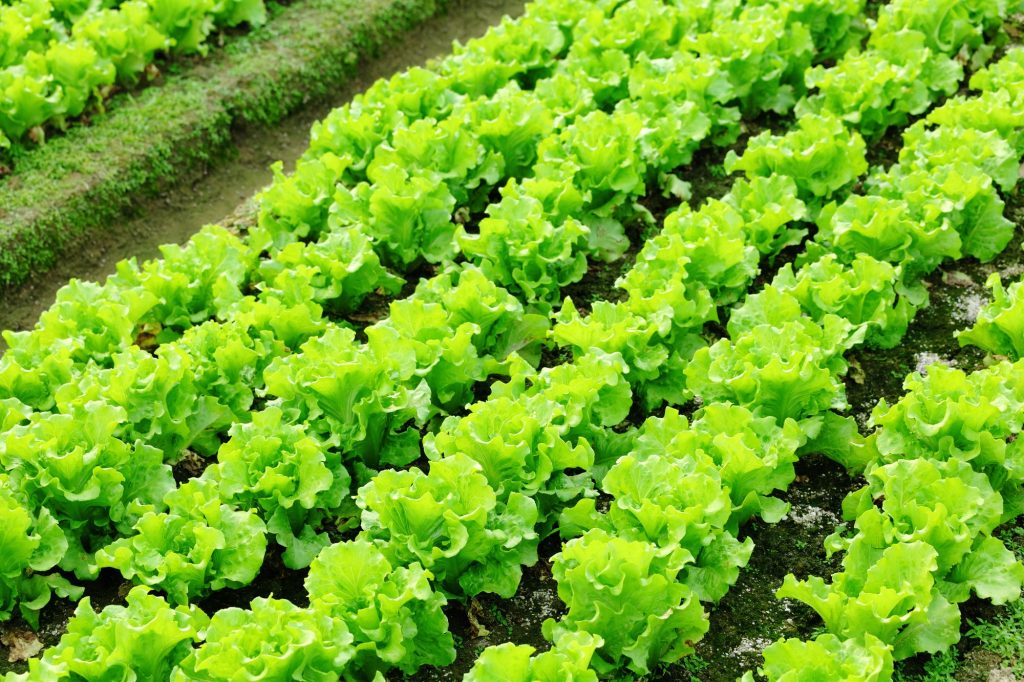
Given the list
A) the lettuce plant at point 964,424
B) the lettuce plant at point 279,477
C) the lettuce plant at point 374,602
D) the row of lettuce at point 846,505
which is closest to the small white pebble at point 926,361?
the row of lettuce at point 846,505

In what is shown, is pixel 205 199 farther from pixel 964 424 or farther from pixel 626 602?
pixel 964 424

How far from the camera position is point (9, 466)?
604 cm

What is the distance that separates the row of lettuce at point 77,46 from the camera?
9477 mm

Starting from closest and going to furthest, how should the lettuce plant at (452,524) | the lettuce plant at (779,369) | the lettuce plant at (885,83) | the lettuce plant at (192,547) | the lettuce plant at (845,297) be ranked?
the lettuce plant at (452,524), the lettuce plant at (192,547), the lettuce plant at (779,369), the lettuce plant at (845,297), the lettuce plant at (885,83)

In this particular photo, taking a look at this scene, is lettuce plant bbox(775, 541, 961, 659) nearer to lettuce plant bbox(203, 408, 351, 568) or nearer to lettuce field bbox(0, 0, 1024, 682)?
lettuce field bbox(0, 0, 1024, 682)

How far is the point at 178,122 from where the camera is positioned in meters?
10.2

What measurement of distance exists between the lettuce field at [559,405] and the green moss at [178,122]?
2.59ft

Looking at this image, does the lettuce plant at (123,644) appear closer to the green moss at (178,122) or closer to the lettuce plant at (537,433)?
the lettuce plant at (537,433)

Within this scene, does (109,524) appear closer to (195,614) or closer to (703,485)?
(195,614)

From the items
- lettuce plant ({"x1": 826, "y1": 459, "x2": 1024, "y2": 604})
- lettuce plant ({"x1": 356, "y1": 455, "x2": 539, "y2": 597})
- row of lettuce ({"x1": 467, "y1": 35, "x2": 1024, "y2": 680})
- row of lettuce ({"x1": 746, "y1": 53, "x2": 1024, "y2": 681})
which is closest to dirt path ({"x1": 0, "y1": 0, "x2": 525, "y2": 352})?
lettuce plant ({"x1": 356, "y1": 455, "x2": 539, "y2": 597})

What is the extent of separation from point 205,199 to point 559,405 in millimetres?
5371

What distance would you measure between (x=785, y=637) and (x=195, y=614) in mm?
2720

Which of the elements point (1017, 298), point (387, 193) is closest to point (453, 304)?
point (387, 193)

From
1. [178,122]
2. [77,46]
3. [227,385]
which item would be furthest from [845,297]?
[77,46]
